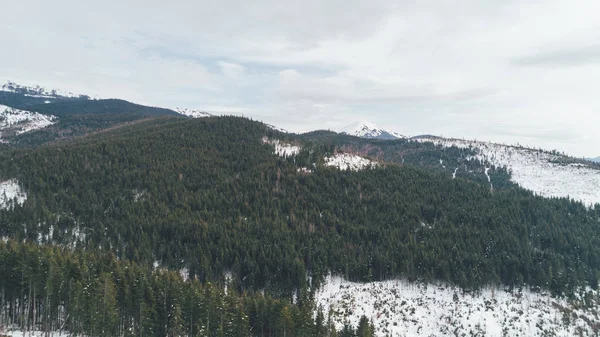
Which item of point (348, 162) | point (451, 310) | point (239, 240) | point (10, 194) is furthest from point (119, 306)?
point (348, 162)

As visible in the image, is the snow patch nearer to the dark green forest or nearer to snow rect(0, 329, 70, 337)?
snow rect(0, 329, 70, 337)

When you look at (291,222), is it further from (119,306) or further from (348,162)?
(119,306)

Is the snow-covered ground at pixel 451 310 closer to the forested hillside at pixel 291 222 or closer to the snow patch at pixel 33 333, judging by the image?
the forested hillside at pixel 291 222

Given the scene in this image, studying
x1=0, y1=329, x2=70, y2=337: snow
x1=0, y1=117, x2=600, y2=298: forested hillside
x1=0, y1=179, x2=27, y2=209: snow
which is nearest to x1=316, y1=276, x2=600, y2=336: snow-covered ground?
x1=0, y1=117, x2=600, y2=298: forested hillside

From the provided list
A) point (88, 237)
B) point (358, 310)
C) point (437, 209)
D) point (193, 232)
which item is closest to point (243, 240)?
point (193, 232)

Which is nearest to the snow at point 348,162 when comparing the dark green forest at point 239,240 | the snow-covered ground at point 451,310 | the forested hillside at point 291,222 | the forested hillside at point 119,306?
the forested hillside at point 291,222
